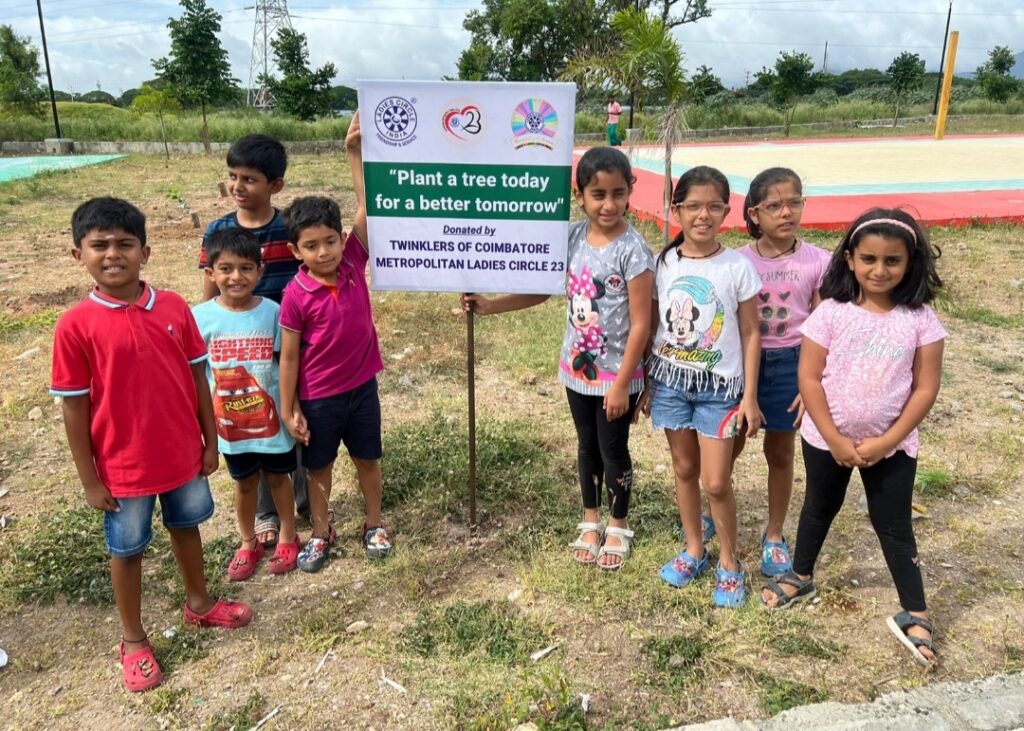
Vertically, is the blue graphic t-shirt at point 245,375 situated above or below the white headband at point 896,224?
below

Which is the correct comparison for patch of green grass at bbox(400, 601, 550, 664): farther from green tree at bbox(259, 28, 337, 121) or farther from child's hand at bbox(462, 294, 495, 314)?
green tree at bbox(259, 28, 337, 121)

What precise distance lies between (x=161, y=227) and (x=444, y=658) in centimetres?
1001

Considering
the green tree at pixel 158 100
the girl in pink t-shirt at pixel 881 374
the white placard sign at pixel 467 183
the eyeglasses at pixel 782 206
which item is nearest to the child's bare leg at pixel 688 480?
the girl in pink t-shirt at pixel 881 374

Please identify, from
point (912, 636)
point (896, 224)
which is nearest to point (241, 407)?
point (896, 224)

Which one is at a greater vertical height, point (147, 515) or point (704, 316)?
point (704, 316)

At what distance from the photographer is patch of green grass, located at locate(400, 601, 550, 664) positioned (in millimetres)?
2471

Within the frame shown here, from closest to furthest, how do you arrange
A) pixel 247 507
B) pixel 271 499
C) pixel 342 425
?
1. pixel 342 425
2. pixel 247 507
3. pixel 271 499

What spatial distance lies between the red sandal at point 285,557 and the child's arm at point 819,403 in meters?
2.10

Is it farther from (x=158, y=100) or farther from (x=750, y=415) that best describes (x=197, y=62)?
(x=750, y=415)

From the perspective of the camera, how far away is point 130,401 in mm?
2211

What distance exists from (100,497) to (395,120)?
159 cm

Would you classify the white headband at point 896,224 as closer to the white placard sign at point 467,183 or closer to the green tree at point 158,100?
the white placard sign at point 467,183

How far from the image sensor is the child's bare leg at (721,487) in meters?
2.54

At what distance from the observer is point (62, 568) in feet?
9.70
